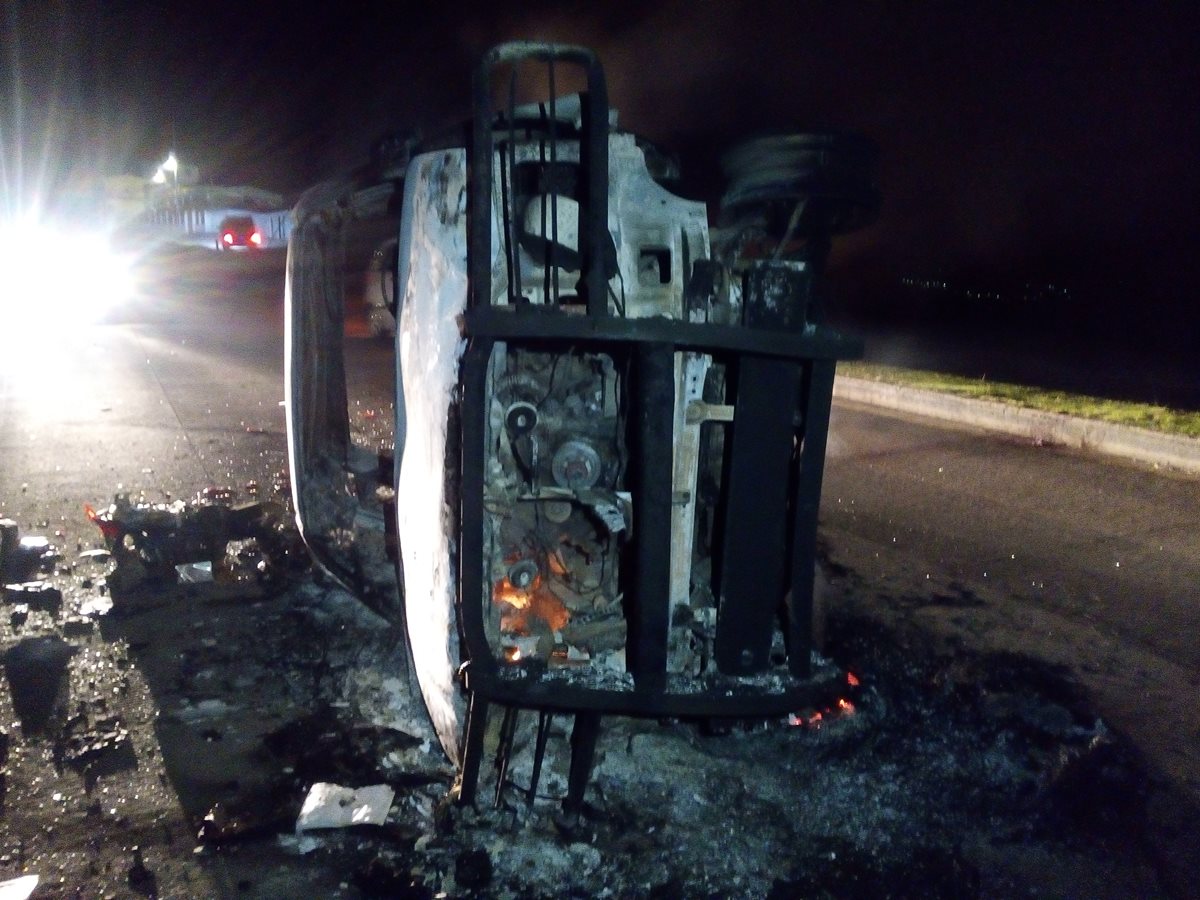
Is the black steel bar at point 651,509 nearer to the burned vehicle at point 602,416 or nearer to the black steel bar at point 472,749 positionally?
the burned vehicle at point 602,416

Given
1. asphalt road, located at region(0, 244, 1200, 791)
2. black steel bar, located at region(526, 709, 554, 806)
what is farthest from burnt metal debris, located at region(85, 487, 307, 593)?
black steel bar, located at region(526, 709, 554, 806)

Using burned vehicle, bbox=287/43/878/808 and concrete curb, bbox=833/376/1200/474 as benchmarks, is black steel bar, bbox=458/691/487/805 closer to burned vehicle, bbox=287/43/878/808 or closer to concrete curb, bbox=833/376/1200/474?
burned vehicle, bbox=287/43/878/808

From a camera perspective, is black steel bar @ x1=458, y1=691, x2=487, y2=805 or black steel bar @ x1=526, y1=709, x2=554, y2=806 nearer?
black steel bar @ x1=458, y1=691, x2=487, y2=805

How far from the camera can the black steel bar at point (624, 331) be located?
7.22ft

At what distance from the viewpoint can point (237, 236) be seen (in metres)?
16.1

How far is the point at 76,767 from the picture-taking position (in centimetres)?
289

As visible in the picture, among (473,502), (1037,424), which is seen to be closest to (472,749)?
(473,502)

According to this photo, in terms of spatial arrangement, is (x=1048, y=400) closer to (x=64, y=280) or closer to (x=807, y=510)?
(x=807, y=510)

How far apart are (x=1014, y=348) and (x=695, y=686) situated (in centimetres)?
1380

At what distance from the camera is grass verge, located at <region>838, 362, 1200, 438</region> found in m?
7.60

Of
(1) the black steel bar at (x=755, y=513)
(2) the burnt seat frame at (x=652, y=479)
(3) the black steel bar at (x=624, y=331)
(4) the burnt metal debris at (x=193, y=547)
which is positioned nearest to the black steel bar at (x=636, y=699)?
(2) the burnt seat frame at (x=652, y=479)

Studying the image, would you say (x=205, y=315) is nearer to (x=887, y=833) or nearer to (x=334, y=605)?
(x=334, y=605)

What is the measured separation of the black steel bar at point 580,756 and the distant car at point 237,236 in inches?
601

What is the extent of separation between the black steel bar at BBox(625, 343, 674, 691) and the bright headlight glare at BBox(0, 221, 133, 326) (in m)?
16.9
